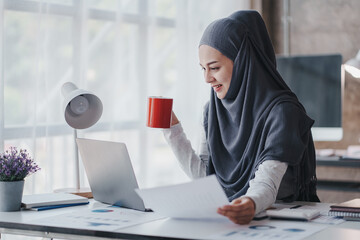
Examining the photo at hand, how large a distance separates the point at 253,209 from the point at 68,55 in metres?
1.72

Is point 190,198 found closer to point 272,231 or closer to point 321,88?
point 272,231

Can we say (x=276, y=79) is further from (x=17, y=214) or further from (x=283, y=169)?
(x=17, y=214)

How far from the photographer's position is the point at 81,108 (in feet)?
7.66

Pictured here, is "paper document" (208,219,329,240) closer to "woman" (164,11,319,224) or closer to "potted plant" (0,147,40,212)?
"woman" (164,11,319,224)

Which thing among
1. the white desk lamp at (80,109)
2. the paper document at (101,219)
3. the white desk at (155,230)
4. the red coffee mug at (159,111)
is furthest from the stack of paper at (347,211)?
the white desk lamp at (80,109)

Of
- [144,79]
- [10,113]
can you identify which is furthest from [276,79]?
[144,79]

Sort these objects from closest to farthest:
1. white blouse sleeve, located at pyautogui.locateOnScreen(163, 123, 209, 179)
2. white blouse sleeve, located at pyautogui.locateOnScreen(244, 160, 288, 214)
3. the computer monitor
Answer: white blouse sleeve, located at pyautogui.locateOnScreen(244, 160, 288, 214) → white blouse sleeve, located at pyautogui.locateOnScreen(163, 123, 209, 179) → the computer monitor

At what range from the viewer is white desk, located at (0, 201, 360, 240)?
4.91 ft

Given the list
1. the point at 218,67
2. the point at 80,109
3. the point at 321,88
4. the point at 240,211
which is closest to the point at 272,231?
the point at 240,211

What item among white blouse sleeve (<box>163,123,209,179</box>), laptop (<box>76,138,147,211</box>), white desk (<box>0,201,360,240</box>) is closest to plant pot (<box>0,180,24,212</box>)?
white desk (<box>0,201,360,240</box>)

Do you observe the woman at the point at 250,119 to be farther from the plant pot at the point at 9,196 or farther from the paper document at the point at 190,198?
the plant pot at the point at 9,196

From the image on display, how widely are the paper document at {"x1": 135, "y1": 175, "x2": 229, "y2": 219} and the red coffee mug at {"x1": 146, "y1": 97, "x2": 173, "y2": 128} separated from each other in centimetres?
48

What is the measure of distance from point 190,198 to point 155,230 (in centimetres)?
13

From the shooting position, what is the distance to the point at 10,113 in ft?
9.02
